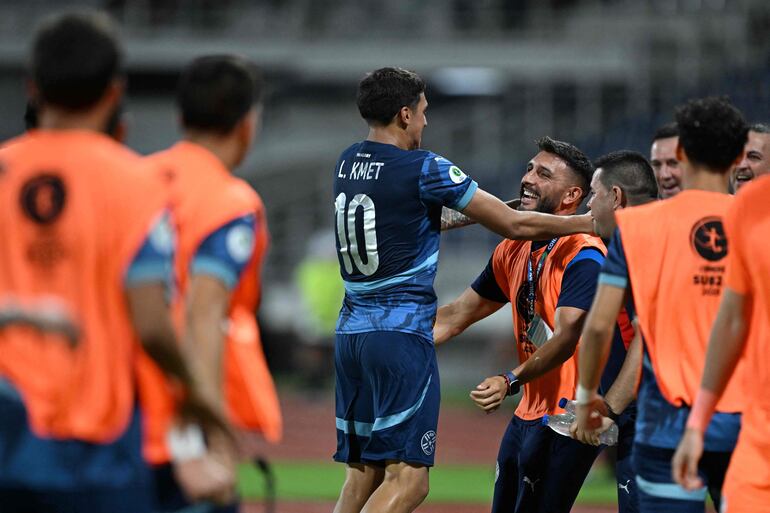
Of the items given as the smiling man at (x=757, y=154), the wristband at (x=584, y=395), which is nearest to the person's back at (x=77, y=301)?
the wristband at (x=584, y=395)

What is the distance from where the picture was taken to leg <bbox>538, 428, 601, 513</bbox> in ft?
21.5

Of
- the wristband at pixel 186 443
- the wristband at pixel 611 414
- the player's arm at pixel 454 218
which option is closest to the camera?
the wristband at pixel 186 443

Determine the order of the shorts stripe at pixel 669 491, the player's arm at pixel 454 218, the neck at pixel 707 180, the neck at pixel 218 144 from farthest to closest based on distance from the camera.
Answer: the player's arm at pixel 454 218
the neck at pixel 707 180
the shorts stripe at pixel 669 491
the neck at pixel 218 144

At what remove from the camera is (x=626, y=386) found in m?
6.01

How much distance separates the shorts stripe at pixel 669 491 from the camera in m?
4.56

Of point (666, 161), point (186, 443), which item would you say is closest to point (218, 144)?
point (186, 443)

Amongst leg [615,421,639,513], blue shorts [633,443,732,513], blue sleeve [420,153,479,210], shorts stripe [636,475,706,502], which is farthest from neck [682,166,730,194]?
leg [615,421,639,513]

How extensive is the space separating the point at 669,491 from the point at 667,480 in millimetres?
44

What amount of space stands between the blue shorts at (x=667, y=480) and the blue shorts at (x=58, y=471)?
2071mm

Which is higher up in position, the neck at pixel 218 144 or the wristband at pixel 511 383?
the neck at pixel 218 144

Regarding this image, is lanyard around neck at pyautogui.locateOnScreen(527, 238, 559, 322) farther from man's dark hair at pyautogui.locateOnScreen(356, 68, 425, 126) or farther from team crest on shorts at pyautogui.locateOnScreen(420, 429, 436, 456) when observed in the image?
man's dark hair at pyautogui.locateOnScreen(356, 68, 425, 126)

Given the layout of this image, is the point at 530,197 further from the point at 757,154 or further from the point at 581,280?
the point at 757,154

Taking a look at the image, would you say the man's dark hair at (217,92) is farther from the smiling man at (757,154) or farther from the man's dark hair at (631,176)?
the smiling man at (757,154)

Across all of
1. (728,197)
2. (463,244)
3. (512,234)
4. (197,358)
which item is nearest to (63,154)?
(197,358)
